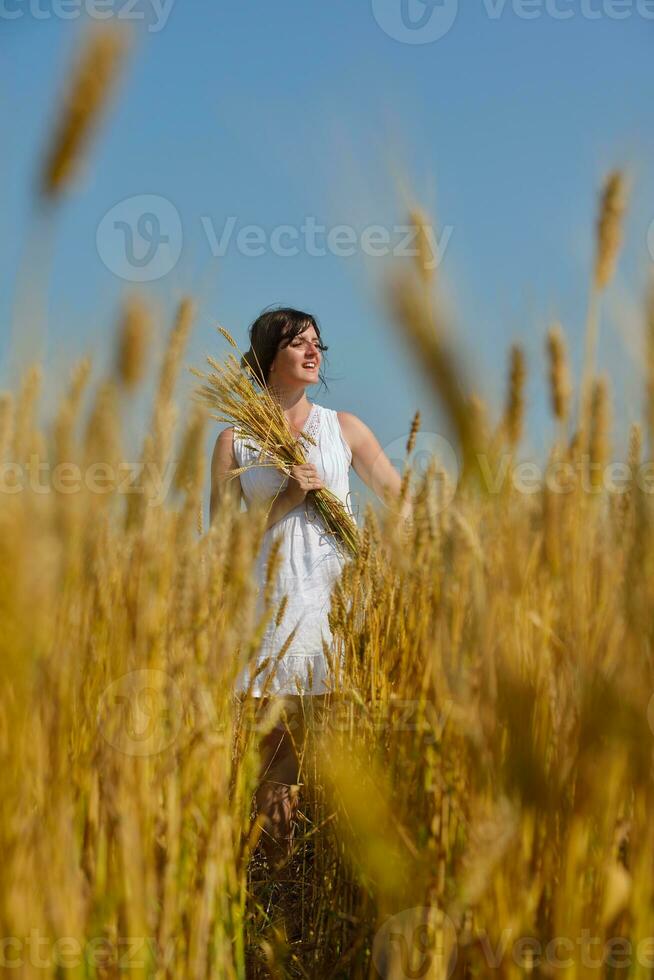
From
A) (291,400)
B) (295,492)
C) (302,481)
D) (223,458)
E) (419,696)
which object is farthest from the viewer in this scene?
(291,400)

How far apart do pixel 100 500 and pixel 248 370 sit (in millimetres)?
1818

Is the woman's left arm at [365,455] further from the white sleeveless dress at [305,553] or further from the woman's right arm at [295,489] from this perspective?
the woman's right arm at [295,489]

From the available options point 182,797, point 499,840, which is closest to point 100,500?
point 182,797

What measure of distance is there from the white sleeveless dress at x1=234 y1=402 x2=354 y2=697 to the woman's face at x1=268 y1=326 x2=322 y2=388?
0.16 m

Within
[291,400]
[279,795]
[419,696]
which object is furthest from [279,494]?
[419,696]

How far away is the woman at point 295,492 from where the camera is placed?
241 cm

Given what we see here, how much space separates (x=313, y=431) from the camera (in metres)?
2.83

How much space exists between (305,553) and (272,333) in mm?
723

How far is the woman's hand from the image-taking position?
2500 mm

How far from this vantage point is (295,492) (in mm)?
2598

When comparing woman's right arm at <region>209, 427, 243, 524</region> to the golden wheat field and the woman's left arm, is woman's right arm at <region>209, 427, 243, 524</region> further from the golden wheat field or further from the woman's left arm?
the golden wheat field

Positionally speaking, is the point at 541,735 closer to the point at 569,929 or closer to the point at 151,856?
the point at 569,929

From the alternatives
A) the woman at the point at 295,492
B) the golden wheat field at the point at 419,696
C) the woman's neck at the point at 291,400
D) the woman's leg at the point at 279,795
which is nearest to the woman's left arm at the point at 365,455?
the woman at the point at 295,492

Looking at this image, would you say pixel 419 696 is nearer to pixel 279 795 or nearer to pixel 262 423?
pixel 279 795
